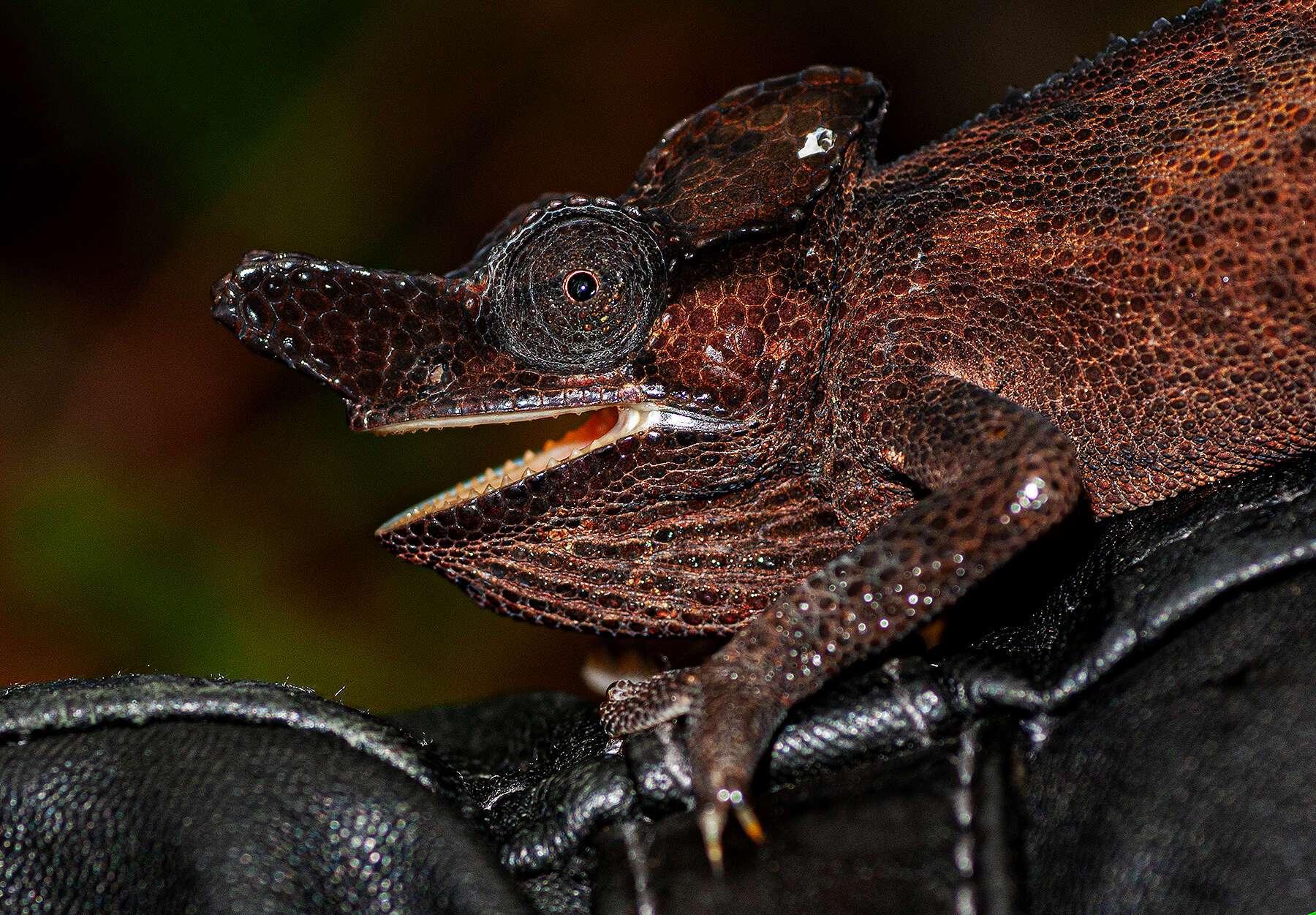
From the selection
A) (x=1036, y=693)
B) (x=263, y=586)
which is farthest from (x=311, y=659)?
(x=1036, y=693)

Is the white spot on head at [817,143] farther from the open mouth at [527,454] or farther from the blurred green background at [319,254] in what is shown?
the blurred green background at [319,254]

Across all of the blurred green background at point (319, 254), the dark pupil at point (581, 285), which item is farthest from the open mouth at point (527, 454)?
the blurred green background at point (319, 254)

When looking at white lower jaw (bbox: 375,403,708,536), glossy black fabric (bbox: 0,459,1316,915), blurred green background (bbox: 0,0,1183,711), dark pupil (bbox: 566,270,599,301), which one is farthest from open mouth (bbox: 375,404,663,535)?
blurred green background (bbox: 0,0,1183,711)

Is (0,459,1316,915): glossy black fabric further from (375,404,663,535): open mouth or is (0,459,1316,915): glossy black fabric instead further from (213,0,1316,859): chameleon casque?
(375,404,663,535): open mouth

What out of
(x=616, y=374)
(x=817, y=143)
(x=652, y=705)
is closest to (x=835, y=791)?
(x=652, y=705)

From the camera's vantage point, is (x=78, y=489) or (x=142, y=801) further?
(x=78, y=489)

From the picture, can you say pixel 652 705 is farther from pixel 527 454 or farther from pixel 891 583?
pixel 527 454

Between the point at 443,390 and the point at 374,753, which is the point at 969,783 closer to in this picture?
the point at 374,753
